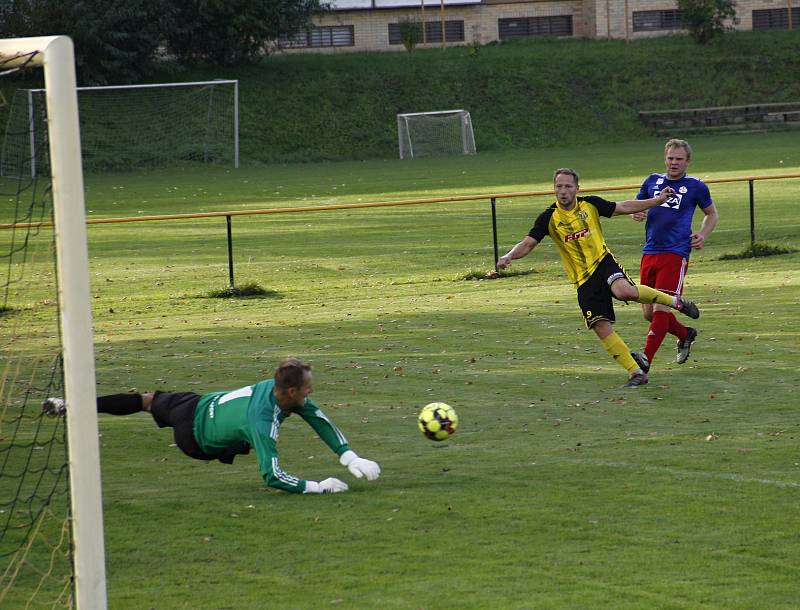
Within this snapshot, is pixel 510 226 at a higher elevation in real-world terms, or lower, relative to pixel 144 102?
lower

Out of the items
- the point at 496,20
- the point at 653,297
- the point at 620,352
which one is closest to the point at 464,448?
the point at 620,352

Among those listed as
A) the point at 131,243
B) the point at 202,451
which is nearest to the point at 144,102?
the point at 131,243

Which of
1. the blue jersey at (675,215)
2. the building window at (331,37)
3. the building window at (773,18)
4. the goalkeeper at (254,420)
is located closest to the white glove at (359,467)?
the goalkeeper at (254,420)

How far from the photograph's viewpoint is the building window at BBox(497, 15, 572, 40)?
6309 centimetres

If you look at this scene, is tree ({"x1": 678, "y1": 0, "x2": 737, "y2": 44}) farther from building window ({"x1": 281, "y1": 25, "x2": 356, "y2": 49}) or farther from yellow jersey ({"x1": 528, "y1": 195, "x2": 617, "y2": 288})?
yellow jersey ({"x1": 528, "y1": 195, "x2": 617, "y2": 288})

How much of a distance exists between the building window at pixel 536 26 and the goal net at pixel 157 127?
18.2 m

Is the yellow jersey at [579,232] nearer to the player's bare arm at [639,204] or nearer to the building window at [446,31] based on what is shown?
the player's bare arm at [639,204]

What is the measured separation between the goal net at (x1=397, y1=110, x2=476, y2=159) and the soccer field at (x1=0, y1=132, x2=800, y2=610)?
2886 centimetres

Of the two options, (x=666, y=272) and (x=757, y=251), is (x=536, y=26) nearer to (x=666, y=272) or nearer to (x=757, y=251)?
(x=757, y=251)

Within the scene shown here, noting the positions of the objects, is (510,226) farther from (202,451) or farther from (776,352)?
(202,451)

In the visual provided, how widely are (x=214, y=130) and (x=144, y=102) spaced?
9.16 feet

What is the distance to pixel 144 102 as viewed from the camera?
48500 millimetres

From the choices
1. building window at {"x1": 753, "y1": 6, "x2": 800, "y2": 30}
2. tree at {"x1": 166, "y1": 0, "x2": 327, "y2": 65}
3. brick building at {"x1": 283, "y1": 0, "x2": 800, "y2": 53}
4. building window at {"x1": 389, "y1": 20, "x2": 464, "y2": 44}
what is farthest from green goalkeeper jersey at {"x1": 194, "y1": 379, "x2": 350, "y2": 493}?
building window at {"x1": 753, "y1": 6, "x2": 800, "y2": 30}

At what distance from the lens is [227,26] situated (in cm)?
5312
